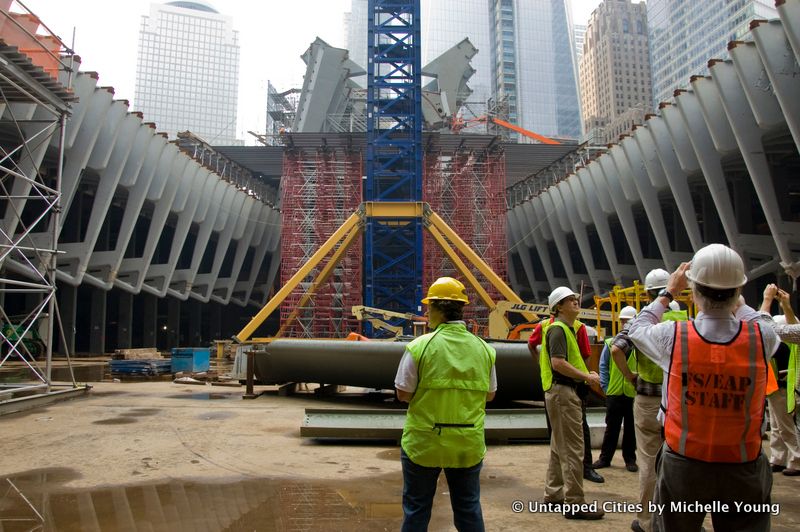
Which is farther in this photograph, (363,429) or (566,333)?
(363,429)

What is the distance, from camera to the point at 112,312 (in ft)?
127

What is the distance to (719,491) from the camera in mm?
2199

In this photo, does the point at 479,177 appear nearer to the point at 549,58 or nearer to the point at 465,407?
the point at 465,407

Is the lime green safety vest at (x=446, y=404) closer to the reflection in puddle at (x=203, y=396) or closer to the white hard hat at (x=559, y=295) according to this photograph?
the white hard hat at (x=559, y=295)

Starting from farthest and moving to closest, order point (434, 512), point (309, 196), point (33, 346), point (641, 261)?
point (309, 196)
point (641, 261)
point (33, 346)
point (434, 512)

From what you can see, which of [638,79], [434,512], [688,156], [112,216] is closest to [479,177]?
[688,156]

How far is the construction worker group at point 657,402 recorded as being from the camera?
2.19 meters

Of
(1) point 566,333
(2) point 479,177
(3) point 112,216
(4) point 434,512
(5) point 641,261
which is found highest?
(2) point 479,177

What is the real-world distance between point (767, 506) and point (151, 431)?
25.4 feet

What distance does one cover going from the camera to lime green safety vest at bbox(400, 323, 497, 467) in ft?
9.30

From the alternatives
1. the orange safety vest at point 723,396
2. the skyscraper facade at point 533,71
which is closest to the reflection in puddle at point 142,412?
the orange safety vest at point 723,396

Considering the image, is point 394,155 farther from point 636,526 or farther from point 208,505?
point 636,526

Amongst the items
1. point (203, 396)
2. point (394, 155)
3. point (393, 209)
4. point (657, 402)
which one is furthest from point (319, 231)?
point (657, 402)

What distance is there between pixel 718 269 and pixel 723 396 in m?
0.53
